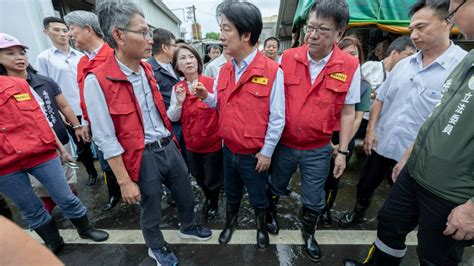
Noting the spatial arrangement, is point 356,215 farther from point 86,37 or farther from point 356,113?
point 86,37

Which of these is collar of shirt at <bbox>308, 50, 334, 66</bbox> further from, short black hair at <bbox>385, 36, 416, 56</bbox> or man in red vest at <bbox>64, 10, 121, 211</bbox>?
short black hair at <bbox>385, 36, 416, 56</bbox>

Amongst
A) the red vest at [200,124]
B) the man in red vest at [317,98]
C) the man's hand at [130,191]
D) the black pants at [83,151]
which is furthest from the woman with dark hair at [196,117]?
the black pants at [83,151]

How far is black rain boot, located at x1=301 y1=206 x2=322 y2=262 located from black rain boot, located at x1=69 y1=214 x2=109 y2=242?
211 cm

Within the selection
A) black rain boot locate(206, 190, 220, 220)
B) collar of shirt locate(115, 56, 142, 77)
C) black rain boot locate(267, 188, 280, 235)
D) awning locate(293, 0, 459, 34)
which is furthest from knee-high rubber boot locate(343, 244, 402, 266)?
awning locate(293, 0, 459, 34)

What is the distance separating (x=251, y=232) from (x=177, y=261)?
823mm

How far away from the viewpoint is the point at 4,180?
1.88m

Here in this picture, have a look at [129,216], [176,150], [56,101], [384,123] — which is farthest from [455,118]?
[56,101]

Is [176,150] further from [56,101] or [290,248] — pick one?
[56,101]

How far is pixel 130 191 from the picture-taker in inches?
65.4

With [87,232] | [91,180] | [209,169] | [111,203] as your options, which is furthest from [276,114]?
[91,180]

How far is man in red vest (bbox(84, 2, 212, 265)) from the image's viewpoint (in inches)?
57.9

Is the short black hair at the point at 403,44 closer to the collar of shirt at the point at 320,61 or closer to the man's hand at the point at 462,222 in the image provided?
the collar of shirt at the point at 320,61

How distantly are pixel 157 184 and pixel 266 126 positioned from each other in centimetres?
102

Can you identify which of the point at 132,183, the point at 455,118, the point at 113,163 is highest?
the point at 455,118
